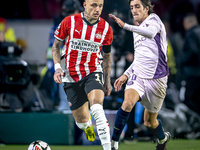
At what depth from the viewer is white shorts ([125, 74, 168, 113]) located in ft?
12.1

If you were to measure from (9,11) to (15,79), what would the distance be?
450 centimetres

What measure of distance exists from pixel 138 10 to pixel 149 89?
3.29 feet

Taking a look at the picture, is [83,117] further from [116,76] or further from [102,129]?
[116,76]

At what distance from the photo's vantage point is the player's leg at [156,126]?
3.95 m

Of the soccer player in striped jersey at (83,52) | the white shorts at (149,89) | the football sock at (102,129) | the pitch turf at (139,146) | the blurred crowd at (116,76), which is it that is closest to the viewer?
the football sock at (102,129)

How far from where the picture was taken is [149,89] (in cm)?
374

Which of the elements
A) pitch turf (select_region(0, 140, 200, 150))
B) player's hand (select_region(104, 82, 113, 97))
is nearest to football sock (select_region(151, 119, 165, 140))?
pitch turf (select_region(0, 140, 200, 150))

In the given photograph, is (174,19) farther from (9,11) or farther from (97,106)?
(97,106)

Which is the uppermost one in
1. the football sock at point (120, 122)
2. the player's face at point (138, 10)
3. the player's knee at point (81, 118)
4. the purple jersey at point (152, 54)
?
the player's face at point (138, 10)

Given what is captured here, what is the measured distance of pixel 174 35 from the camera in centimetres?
807

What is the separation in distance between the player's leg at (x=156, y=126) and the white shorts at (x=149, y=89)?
4.2 inches

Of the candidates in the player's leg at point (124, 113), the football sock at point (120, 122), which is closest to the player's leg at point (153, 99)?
the player's leg at point (124, 113)

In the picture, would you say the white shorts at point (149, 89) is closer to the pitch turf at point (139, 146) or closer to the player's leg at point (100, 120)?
the player's leg at point (100, 120)

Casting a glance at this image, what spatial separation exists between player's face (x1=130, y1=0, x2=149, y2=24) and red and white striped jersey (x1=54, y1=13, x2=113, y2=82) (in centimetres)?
43
